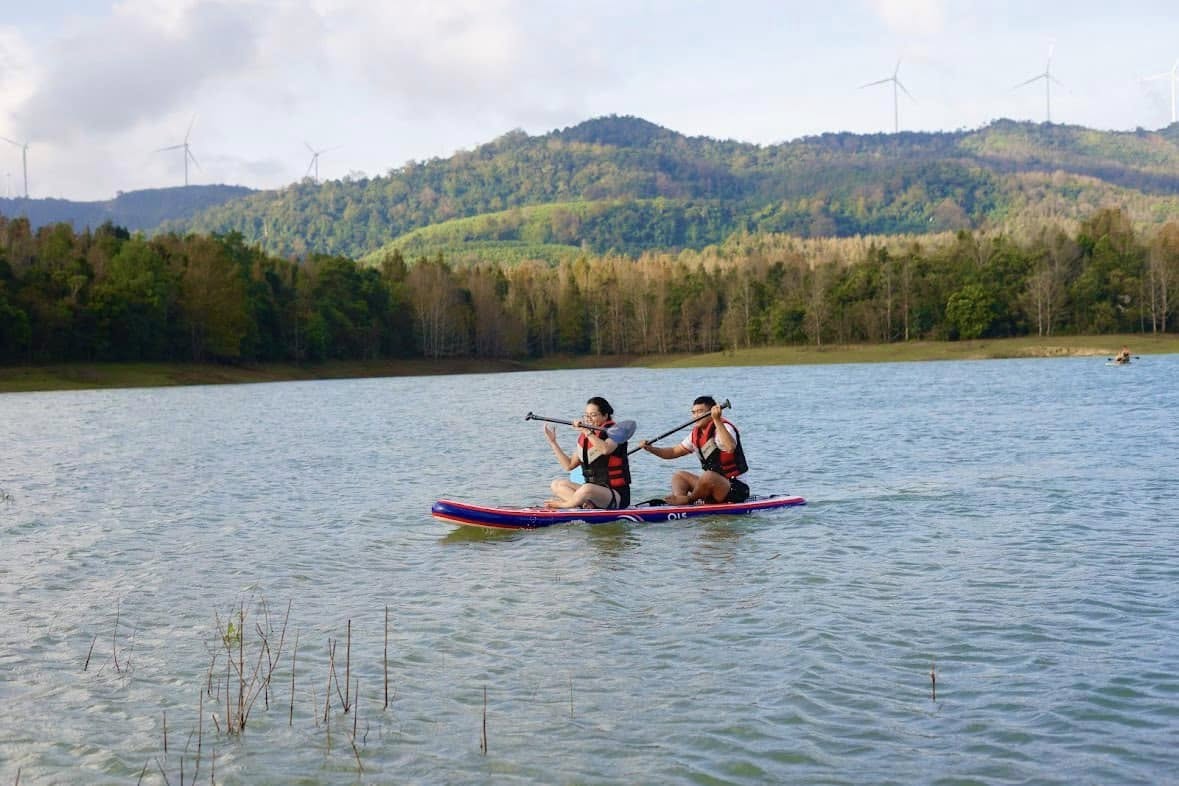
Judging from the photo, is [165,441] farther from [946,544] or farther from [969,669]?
[969,669]

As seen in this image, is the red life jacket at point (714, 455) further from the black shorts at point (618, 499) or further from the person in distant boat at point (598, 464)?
the black shorts at point (618, 499)

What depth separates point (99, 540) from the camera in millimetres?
17703

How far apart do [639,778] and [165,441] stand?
111 ft

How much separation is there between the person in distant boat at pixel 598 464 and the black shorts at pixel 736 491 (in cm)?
172

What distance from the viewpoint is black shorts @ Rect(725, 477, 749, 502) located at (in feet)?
62.2

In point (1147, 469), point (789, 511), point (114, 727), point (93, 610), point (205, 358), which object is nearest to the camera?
point (114, 727)

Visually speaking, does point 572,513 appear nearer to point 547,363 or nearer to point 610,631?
point 610,631

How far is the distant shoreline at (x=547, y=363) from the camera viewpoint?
85312mm

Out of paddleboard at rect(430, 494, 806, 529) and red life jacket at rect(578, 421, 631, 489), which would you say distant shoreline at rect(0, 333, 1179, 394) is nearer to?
paddleboard at rect(430, 494, 806, 529)

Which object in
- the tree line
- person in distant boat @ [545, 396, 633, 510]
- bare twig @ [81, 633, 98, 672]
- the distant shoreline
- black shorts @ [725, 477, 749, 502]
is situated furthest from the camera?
the tree line

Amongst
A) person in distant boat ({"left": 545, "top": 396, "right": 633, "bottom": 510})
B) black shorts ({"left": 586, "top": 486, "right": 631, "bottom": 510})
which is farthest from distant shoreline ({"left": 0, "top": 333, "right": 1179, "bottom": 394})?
black shorts ({"left": 586, "top": 486, "right": 631, "bottom": 510})

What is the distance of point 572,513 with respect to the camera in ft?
59.2

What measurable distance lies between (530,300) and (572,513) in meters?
130

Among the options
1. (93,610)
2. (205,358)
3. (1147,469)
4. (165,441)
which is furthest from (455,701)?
(205,358)
